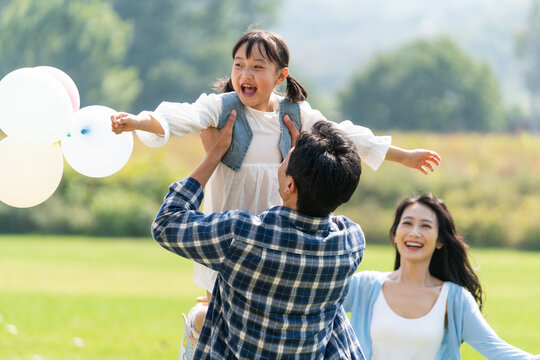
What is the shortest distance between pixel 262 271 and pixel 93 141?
0.89 meters

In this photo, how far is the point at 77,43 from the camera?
90.1 ft

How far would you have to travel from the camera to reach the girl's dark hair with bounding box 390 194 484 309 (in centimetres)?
361

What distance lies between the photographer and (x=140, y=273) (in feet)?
38.6

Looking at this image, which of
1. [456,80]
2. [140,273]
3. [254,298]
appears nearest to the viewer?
[254,298]

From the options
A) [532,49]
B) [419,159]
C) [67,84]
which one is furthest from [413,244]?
[532,49]

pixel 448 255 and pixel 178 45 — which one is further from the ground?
pixel 178 45

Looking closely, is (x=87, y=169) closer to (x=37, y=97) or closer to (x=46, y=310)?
(x=37, y=97)

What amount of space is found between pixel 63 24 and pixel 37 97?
83.9ft

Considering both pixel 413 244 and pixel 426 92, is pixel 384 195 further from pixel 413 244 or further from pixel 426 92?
pixel 426 92

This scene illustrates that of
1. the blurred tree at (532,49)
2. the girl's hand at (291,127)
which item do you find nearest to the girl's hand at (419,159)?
the girl's hand at (291,127)

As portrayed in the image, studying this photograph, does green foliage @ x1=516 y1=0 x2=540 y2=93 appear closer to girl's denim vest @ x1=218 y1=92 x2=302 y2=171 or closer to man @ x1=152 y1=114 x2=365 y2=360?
girl's denim vest @ x1=218 y1=92 x2=302 y2=171

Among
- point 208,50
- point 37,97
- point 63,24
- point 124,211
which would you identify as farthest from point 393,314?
point 208,50

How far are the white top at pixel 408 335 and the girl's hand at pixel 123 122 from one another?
5.00 ft

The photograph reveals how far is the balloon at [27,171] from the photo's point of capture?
107 inches
